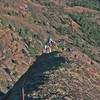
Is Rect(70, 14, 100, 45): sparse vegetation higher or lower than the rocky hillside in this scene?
lower

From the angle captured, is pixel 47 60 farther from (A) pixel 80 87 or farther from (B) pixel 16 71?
(B) pixel 16 71

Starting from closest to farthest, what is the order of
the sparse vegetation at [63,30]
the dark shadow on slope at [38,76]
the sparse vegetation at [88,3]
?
1. the dark shadow on slope at [38,76]
2. the sparse vegetation at [63,30]
3. the sparse vegetation at [88,3]

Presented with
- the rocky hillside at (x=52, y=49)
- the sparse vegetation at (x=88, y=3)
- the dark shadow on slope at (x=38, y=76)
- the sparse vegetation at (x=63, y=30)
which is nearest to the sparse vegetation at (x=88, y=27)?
the rocky hillside at (x=52, y=49)

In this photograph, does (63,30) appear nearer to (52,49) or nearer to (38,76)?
(52,49)

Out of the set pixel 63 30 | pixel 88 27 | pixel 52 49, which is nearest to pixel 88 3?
pixel 88 27

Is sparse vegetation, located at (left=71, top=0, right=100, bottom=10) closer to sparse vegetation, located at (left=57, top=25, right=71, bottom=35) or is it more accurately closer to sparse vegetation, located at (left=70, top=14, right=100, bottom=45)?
sparse vegetation, located at (left=70, top=14, right=100, bottom=45)

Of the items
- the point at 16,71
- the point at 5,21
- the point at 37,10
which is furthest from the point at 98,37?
the point at 16,71

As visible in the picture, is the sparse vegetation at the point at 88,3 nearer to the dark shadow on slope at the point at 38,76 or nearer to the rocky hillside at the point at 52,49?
the rocky hillside at the point at 52,49

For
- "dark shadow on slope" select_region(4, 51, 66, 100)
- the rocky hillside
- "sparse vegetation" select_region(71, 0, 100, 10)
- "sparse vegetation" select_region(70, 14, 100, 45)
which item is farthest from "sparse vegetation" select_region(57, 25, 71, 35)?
"dark shadow on slope" select_region(4, 51, 66, 100)
